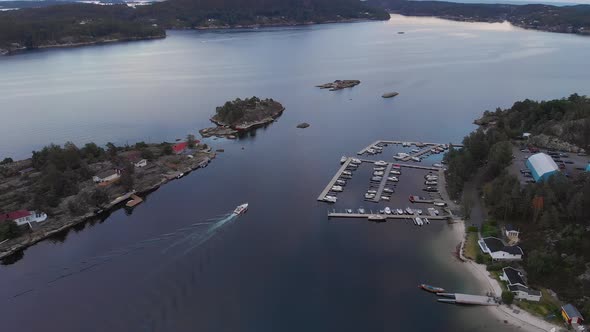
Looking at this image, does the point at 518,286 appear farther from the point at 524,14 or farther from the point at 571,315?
the point at 524,14

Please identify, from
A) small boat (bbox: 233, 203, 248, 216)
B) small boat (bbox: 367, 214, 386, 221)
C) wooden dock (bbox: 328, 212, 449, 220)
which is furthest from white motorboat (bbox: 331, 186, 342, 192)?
small boat (bbox: 233, 203, 248, 216)

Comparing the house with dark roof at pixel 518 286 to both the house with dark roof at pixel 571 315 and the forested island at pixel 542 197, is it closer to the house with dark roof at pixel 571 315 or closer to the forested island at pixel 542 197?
the forested island at pixel 542 197

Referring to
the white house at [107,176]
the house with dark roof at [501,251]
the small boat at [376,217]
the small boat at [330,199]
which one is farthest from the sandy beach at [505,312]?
the white house at [107,176]

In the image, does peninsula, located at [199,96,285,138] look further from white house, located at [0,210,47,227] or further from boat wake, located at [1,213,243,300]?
white house, located at [0,210,47,227]

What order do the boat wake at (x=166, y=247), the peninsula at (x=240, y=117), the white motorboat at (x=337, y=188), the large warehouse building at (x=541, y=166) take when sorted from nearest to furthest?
1. the boat wake at (x=166, y=247)
2. the large warehouse building at (x=541, y=166)
3. the white motorboat at (x=337, y=188)
4. the peninsula at (x=240, y=117)

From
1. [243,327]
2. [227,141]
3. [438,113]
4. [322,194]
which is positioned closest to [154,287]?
[243,327]

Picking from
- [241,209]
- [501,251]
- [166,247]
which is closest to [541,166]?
[501,251]

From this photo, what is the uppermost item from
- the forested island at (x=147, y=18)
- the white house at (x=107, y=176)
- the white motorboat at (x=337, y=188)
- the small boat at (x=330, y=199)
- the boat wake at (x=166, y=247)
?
the forested island at (x=147, y=18)

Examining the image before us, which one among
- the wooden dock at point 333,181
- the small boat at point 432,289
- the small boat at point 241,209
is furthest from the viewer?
the wooden dock at point 333,181
